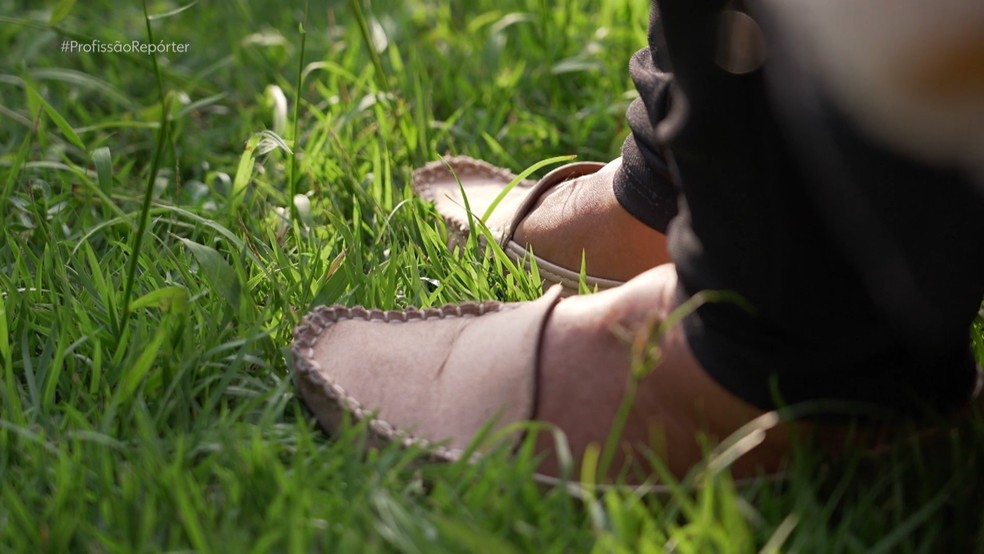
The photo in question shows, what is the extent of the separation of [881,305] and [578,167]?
2.20 feet

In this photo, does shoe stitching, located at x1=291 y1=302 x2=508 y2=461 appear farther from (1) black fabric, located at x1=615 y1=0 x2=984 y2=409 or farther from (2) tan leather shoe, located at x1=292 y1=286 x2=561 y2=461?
(1) black fabric, located at x1=615 y1=0 x2=984 y2=409

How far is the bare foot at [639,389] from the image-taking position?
38.9 inches

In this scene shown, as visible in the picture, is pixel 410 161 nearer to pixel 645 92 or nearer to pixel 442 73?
pixel 442 73

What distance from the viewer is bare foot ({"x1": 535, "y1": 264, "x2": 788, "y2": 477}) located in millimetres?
989

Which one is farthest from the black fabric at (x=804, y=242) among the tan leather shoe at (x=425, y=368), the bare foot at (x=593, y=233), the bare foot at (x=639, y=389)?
the bare foot at (x=593, y=233)

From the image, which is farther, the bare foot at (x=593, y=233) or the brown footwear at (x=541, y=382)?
the bare foot at (x=593, y=233)

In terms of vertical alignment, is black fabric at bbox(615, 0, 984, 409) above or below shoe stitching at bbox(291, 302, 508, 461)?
above

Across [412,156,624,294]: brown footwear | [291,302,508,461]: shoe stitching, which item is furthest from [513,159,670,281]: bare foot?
[291,302,508,461]: shoe stitching

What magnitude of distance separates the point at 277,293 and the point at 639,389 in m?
0.49

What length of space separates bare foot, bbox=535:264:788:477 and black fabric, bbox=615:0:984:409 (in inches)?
1.0

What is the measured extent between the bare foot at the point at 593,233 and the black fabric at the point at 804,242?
1.14 feet

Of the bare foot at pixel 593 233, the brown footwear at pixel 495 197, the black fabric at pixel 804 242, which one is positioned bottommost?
the brown footwear at pixel 495 197

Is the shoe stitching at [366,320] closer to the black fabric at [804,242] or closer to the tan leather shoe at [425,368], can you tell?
the tan leather shoe at [425,368]

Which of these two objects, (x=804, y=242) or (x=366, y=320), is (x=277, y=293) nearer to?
(x=366, y=320)
